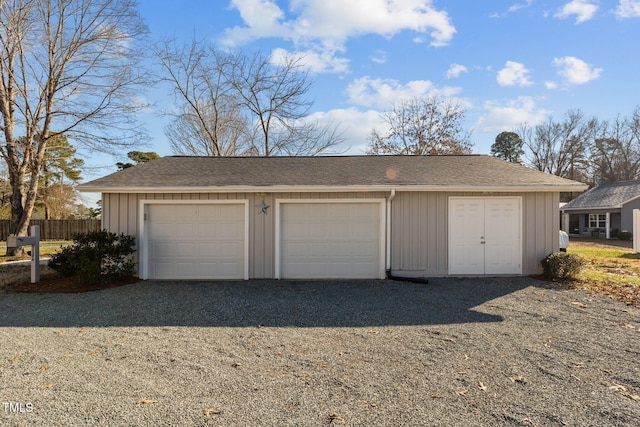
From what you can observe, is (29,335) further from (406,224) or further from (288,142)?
(288,142)

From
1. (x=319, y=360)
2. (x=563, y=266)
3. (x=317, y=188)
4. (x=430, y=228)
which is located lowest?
(x=319, y=360)

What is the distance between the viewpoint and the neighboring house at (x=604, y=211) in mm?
22234

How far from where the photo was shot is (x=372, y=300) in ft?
21.3

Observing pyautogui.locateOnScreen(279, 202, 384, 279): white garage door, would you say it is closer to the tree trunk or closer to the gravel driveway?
the gravel driveway

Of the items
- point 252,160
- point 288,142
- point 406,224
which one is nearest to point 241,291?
point 406,224

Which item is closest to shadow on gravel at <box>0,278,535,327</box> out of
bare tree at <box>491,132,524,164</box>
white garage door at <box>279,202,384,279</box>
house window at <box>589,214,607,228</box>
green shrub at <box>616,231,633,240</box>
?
white garage door at <box>279,202,384,279</box>

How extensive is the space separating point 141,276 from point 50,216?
90.5 feet

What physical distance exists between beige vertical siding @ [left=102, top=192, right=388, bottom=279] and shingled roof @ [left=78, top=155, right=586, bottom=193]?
0.29m

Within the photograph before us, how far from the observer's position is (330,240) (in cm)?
852

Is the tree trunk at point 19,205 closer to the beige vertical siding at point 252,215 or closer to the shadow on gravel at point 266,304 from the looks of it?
the beige vertical siding at point 252,215

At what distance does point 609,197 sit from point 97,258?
94.8 ft

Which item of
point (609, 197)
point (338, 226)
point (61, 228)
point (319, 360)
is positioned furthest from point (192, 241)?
point (609, 197)

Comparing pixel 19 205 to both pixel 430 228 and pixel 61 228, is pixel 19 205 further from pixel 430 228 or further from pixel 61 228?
pixel 430 228

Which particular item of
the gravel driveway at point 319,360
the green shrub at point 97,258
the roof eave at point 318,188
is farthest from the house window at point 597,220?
the green shrub at point 97,258
